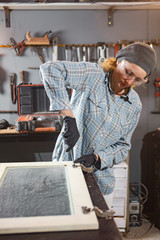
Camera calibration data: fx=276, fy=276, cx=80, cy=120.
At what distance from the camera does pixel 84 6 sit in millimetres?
2910

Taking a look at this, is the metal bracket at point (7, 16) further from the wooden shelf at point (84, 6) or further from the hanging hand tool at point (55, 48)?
the hanging hand tool at point (55, 48)

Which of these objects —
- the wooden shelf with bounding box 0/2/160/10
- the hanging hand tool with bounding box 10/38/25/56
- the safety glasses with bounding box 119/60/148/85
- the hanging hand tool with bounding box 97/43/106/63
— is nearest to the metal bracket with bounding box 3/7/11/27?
the wooden shelf with bounding box 0/2/160/10

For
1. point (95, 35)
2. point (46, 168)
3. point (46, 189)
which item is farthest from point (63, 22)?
point (46, 189)

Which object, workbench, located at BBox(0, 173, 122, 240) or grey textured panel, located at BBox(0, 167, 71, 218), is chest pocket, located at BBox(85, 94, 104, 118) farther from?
workbench, located at BBox(0, 173, 122, 240)

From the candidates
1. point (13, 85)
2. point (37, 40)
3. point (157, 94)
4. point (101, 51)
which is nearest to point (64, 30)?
point (37, 40)

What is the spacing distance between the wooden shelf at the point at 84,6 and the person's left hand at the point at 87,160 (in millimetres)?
1961

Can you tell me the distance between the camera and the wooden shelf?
2.81m

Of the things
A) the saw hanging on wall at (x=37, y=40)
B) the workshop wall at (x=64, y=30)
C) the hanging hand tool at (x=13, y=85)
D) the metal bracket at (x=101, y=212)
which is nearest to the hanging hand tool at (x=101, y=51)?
the workshop wall at (x=64, y=30)

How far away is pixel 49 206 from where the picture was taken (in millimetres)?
907

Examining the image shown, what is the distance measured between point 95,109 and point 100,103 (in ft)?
0.14

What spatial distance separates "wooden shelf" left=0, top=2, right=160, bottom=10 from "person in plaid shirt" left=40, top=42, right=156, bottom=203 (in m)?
1.60

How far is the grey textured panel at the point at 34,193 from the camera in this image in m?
0.88

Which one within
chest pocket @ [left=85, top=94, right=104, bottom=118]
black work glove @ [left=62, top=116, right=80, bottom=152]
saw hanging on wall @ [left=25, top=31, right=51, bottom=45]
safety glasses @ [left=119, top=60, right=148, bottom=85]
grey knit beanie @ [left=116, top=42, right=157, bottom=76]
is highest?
saw hanging on wall @ [left=25, top=31, right=51, bottom=45]

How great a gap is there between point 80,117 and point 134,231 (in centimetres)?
189
